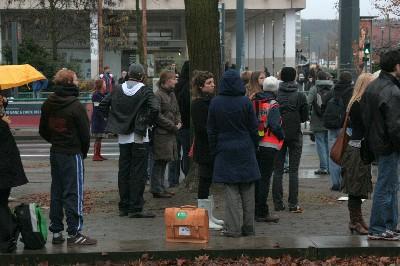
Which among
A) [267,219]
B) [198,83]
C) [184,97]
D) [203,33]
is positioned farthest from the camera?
[184,97]

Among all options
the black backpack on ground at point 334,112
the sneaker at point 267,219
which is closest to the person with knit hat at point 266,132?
the sneaker at point 267,219

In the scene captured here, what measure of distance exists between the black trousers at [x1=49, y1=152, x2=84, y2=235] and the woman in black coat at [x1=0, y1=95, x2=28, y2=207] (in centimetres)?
39

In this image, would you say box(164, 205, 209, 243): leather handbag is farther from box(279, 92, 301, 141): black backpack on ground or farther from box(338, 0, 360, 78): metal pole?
box(338, 0, 360, 78): metal pole

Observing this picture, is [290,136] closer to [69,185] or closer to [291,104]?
[291,104]

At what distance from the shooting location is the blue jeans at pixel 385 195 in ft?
25.8

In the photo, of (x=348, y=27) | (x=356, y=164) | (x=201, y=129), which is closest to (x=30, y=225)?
(x=201, y=129)

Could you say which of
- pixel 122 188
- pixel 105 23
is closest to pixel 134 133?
pixel 122 188

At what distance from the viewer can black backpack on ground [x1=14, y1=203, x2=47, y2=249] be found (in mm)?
7875

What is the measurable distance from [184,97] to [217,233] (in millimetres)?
4023

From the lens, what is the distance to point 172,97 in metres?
11.8

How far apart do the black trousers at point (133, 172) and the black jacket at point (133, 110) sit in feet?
0.77

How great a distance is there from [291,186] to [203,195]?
6.57ft

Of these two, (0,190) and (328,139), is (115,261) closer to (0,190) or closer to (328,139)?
(0,190)

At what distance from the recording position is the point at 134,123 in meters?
9.76
